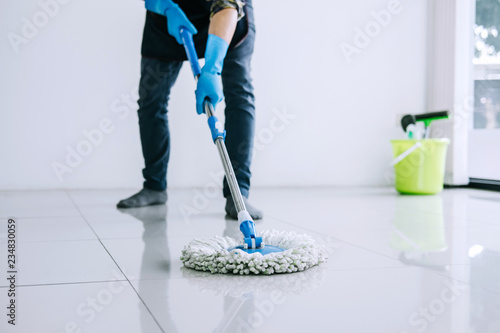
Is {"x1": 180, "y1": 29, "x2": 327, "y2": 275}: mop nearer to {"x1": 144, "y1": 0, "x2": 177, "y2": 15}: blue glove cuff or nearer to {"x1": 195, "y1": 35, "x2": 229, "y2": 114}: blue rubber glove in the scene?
{"x1": 195, "y1": 35, "x2": 229, "y2": 114}: blue rubber glove

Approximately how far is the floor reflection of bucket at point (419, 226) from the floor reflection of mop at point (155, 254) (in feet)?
1.62

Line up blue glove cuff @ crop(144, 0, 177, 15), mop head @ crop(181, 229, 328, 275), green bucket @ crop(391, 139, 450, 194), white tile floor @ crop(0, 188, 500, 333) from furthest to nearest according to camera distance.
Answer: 1. green bucket @ crop(391, 139, 450, 194)
2. blue glove cuff @ crop(144, 0, 177, 15)
3. mop head @ crop(181, 229, 328, 275)
4. white tile floor @ crop(0, 188, 500, 333)

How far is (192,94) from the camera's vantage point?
2570 mm

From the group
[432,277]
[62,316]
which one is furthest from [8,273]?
[432,277]

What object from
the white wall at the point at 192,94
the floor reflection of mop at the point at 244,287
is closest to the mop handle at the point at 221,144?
the floor reflection of mop at the point at 244,287

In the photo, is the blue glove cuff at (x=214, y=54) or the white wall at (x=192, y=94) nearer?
the blue glove cuff at (x=214, y=54)

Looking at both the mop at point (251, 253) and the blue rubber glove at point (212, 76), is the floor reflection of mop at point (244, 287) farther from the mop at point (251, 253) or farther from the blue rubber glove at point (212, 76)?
the blue rubber glove at point (212, 76)

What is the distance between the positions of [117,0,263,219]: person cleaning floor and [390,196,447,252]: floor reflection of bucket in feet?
1.33

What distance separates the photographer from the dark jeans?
1685mm

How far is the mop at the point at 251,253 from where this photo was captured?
0.95 meters

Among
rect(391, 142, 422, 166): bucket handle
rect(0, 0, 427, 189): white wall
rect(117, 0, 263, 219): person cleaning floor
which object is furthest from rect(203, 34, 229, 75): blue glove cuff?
rect(391, 142, 422, 166): bucket handle

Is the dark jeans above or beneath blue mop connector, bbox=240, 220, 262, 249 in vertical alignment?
above

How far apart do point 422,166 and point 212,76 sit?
60.5 inches

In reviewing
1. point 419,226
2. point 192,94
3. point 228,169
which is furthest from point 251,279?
point 192,94
